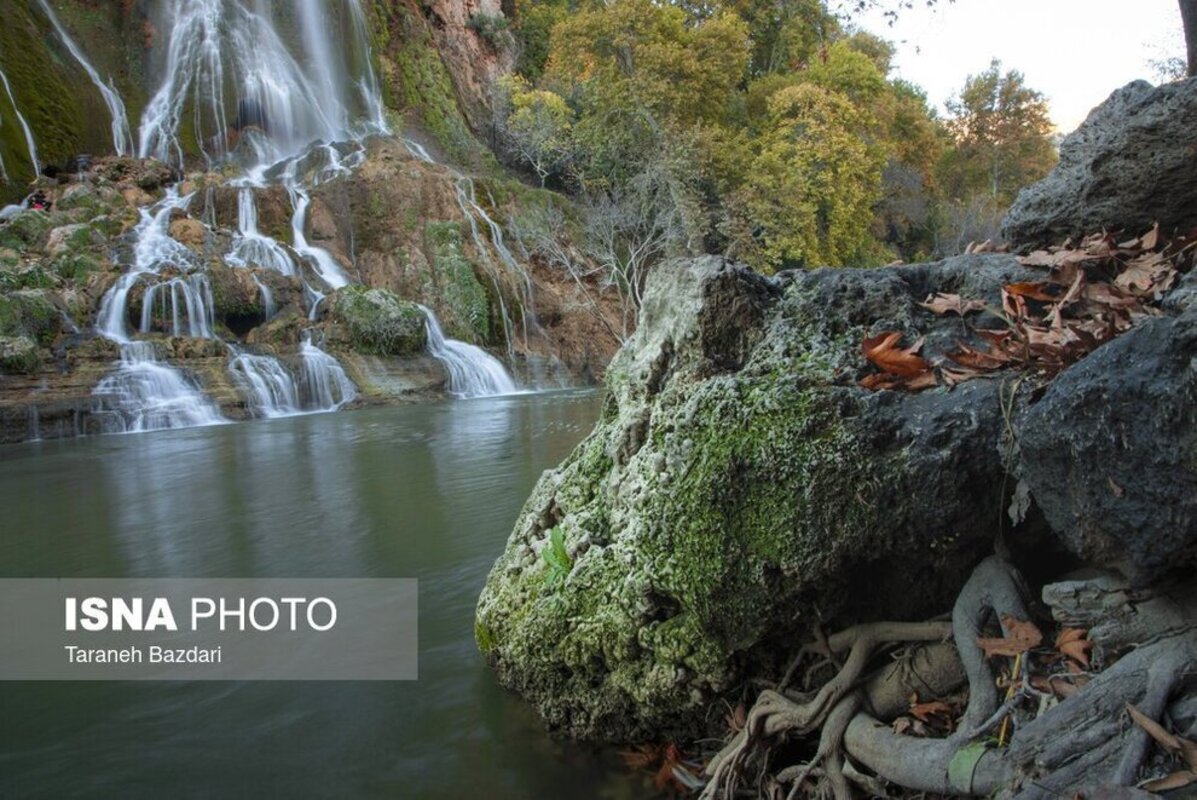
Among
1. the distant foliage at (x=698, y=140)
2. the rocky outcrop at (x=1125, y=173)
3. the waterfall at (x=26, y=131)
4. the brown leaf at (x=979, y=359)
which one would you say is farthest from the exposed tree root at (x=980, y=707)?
the waterfall at (x=26, y=131)

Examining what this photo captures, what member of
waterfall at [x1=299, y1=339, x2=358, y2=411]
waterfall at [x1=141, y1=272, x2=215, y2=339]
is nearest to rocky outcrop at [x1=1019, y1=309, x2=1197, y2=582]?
waterfall at [x1=299, y1=339, x2=358, y2=411]

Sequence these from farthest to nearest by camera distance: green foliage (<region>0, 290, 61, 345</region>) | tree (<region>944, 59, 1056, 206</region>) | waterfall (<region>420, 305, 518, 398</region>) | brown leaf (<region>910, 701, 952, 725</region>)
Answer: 1. tree (<region>944, 59, 1056, 206</region>)
2. waterfall (<region>420, 305, 518, 398</region>)
3. green foliage (<region>0, 290, 61, 345</region>)
4. brown leaf (<region>910, 701, 952, 725</region>)

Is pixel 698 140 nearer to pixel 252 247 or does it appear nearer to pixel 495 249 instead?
pixel 495 249

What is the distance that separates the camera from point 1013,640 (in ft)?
5.70

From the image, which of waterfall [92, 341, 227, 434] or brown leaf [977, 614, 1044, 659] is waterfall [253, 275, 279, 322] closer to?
waterfall [92, 341, 227, 434]

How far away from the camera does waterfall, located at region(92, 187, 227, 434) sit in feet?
43.2

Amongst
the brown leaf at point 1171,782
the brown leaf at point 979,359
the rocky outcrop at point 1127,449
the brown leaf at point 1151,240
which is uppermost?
the brown leaf at point 1151,240

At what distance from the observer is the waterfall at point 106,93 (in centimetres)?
2192

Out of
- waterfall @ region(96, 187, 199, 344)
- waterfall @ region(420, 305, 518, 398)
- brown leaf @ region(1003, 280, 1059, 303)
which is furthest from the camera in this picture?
waterfall @ region(420, 305, 518, 398)

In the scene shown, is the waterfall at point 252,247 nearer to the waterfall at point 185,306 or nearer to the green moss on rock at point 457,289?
the waterfall at point 185,306

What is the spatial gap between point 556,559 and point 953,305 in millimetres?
1491

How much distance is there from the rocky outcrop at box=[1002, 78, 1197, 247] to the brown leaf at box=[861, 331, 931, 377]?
760mm

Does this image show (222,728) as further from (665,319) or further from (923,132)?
(923,132)

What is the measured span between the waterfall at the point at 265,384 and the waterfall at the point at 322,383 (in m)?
0.28
